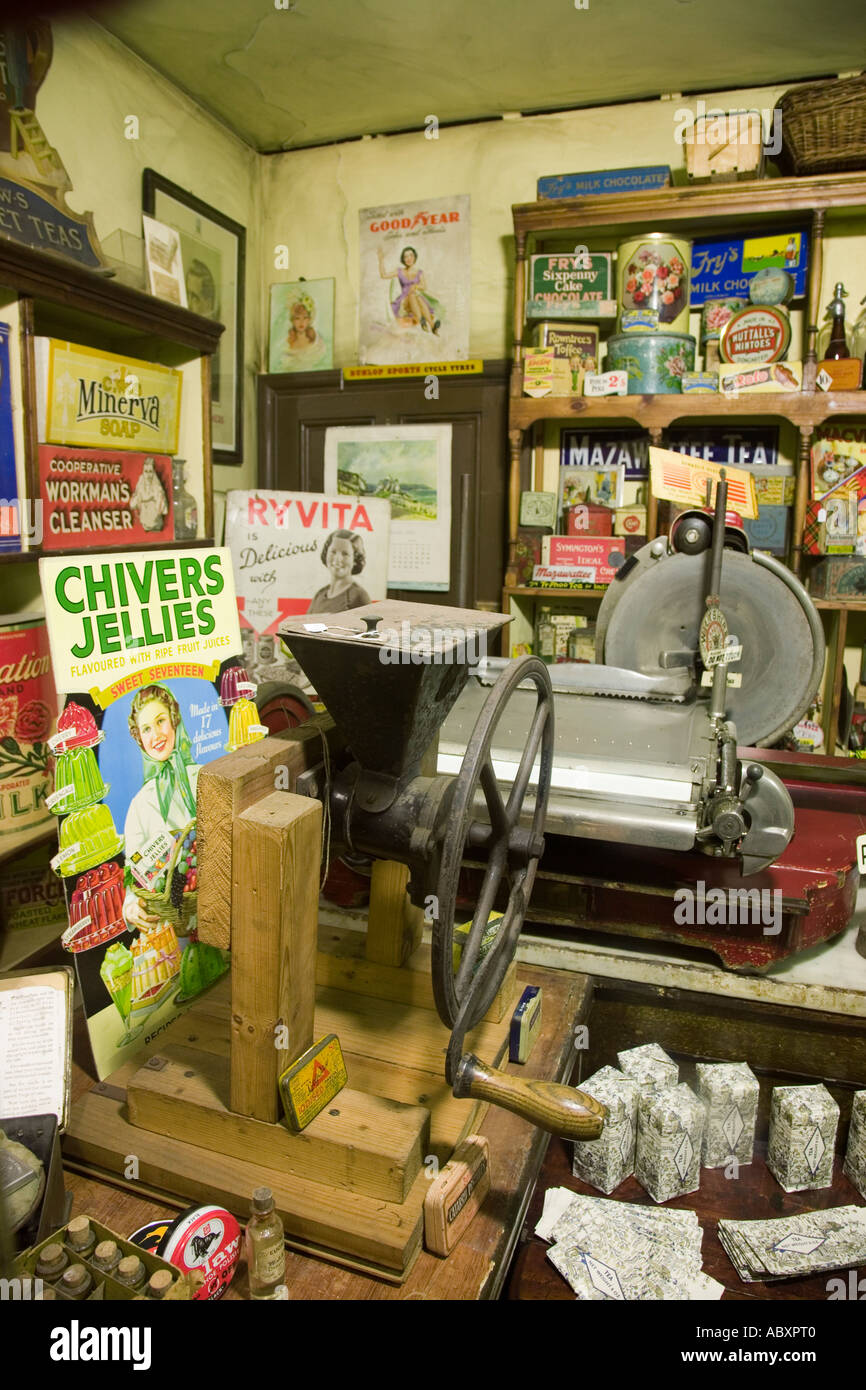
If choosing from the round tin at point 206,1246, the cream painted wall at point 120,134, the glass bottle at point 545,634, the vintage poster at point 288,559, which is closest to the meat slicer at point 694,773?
the round tin at point 206,1246

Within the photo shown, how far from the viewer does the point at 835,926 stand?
172cm

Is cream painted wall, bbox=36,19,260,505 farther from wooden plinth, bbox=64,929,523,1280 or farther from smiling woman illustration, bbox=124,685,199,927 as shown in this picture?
wooden plinth, bbox=64,929,523,1280

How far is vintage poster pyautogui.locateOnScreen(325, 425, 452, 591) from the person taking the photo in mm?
3635

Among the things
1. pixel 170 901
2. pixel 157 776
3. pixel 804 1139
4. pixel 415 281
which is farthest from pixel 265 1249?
pixel 415 281

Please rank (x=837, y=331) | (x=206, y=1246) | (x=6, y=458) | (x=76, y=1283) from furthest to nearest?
(x=837, y=331) → (x=6, y=458) → (x=206, y=1246) → (x=76, y=1283)

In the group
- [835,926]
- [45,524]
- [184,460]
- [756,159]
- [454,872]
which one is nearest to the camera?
[454,872]

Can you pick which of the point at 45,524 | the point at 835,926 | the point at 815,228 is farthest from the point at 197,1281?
the point at 815,228

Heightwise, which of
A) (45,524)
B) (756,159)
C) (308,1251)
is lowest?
(308,1251)

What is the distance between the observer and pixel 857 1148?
→ 4.94 feet

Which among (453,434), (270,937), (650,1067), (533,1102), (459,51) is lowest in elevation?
(650,1067)

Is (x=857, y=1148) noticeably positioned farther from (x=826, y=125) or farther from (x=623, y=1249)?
(x=826, y=125)

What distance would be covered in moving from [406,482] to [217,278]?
1078 millimetres

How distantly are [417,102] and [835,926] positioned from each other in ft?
10.6

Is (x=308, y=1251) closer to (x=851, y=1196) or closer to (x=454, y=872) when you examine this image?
(x=454, y=872)
